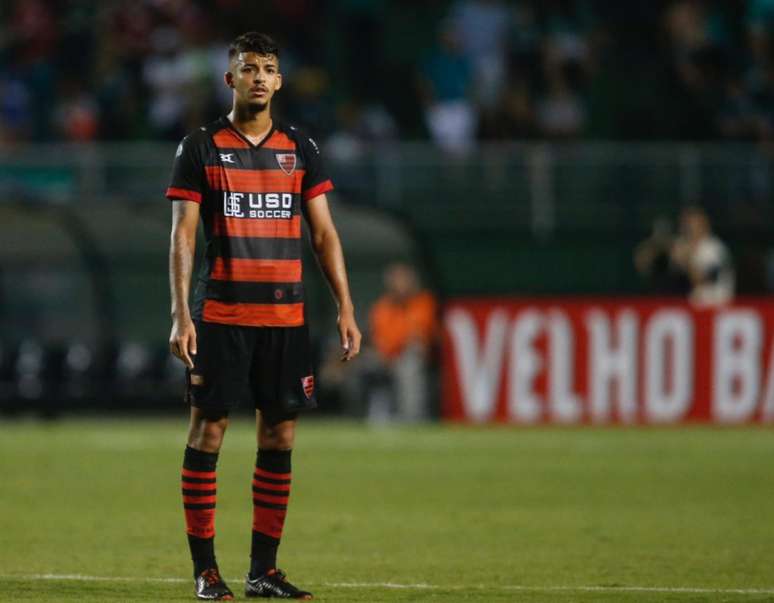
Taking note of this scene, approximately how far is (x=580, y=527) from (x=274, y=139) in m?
3.75

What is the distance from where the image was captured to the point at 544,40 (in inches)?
894

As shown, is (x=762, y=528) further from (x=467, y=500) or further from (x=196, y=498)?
(x=196, y=498)

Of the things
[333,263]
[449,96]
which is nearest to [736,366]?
[449,96]

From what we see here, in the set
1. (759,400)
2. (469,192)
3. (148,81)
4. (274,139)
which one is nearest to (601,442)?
(759,400)

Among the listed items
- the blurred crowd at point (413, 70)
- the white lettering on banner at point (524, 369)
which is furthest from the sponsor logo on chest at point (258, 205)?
the blurred crowd at point (413, 70)

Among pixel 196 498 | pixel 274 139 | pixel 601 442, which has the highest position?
pixel 274 139

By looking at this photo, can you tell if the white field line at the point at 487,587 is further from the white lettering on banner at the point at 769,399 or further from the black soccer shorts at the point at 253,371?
the white lettering on banner at the point at 769,399

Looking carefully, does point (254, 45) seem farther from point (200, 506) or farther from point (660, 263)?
point (660, 263)

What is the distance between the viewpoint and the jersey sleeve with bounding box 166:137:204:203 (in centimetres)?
731

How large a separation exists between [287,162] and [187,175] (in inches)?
16.8

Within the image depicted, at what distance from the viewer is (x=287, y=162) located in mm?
7512

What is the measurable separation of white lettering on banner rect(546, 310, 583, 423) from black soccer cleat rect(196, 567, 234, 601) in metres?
11.7

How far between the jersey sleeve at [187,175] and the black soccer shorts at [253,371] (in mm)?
514

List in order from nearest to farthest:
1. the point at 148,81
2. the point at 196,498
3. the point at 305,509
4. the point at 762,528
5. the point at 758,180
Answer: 1. the point at 196,498
2. the point at 762,528
3. the point at 305,509
4. the point at 758,180
5. the point at 148,81
